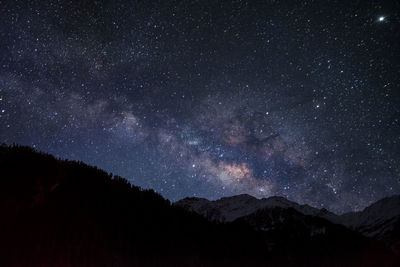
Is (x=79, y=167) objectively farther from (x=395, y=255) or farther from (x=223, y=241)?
(x=395, y=255)

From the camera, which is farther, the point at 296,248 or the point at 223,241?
the point at 296,248

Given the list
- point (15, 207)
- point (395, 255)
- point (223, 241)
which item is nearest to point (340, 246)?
point (395, 255)

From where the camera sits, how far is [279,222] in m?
181

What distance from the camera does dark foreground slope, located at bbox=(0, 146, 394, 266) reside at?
30184 mm

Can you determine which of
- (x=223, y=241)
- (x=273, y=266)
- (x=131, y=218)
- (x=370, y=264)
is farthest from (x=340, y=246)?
(x=131, y=218)

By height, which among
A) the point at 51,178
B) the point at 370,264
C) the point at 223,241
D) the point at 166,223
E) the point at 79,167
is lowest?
the point at 370,264

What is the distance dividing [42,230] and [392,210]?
8983 inches

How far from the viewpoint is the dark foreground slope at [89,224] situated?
99.0 ft

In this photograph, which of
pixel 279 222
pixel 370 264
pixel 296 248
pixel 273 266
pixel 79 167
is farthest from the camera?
pixel 279 222

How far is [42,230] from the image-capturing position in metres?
31.7

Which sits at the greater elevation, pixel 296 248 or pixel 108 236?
pixel 108 236

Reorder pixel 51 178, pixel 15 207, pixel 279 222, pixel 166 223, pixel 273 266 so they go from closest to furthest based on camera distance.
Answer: pixel 15 207 < pixel 51 178 < pixel 166 223 < pixel 273 266 < pixel 279 222

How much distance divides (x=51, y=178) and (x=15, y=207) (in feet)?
22.7

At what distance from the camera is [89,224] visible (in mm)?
38875
